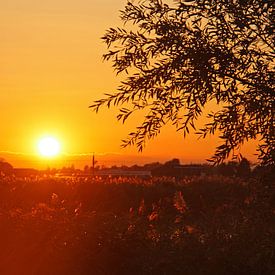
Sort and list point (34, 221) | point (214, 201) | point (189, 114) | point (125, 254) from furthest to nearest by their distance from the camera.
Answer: point (214, 201)
point (34, 221)
point (125, 254)
point (189, 114)

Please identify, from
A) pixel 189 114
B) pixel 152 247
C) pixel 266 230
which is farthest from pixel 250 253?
pixel 189 114

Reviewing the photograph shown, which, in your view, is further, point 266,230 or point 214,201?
point 214,201

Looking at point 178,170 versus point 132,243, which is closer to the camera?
point 132,243

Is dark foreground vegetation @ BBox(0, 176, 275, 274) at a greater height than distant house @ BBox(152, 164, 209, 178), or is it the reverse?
distant house @ BBox(152, 164, 209, 178)

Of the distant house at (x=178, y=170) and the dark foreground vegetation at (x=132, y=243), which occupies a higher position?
the distant house at (x=178, y=170)

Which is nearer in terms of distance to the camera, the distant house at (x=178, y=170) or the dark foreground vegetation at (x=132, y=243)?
the dark foreground vegetation at (x=132, y=243)

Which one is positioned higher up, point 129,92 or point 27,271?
point 129,92

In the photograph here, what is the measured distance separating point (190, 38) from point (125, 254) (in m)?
4.14

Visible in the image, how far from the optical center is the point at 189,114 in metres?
10.7

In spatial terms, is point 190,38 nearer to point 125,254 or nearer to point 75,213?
point 125,254

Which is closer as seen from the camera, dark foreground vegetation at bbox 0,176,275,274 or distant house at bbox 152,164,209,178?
dark foreground vegetation at bbox 0,176,275,274

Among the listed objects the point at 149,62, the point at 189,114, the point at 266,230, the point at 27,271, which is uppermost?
the point at 149,62

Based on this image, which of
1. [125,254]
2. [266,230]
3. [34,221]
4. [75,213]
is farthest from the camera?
[75,213]

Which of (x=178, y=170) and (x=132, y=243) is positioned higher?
(x=178, y=170)
